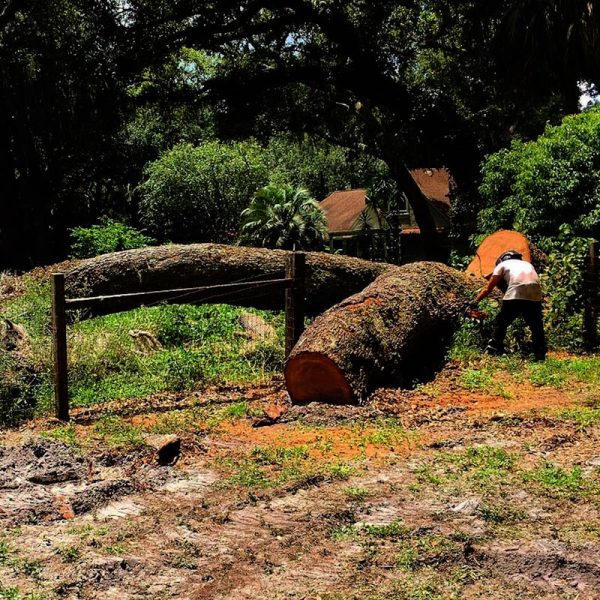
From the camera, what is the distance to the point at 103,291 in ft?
41.3

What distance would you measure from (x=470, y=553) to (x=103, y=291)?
9778 mm

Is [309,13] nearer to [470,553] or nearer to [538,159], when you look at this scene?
[538,159]

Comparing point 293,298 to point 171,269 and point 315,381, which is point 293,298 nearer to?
point 315,381

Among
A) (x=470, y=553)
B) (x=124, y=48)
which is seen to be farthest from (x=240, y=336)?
(x=124, y=48)

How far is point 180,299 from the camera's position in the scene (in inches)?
338

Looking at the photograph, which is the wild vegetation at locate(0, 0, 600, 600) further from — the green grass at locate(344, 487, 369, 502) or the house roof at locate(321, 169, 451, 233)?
the house roof at locate(321, 169, 451, 233)

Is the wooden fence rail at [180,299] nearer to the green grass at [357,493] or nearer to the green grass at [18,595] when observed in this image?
the green grass at [357,493]

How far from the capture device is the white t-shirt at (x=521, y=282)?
9.54 metres

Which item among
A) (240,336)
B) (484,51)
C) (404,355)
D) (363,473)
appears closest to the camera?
(363,473)

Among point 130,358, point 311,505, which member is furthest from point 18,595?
point 130,358

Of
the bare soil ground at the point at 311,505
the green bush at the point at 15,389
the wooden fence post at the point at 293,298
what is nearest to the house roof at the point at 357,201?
the wooden fence post at the point at 293,298

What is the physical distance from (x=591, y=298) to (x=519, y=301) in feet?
4.34

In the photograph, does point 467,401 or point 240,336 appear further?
point 240,336

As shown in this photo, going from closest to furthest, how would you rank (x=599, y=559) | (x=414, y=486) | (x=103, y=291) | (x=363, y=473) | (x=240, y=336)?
(x=599, y=559), (x=414, y=486), (x=363, y=473), (x=240, y=336), (x=103, y=291)
